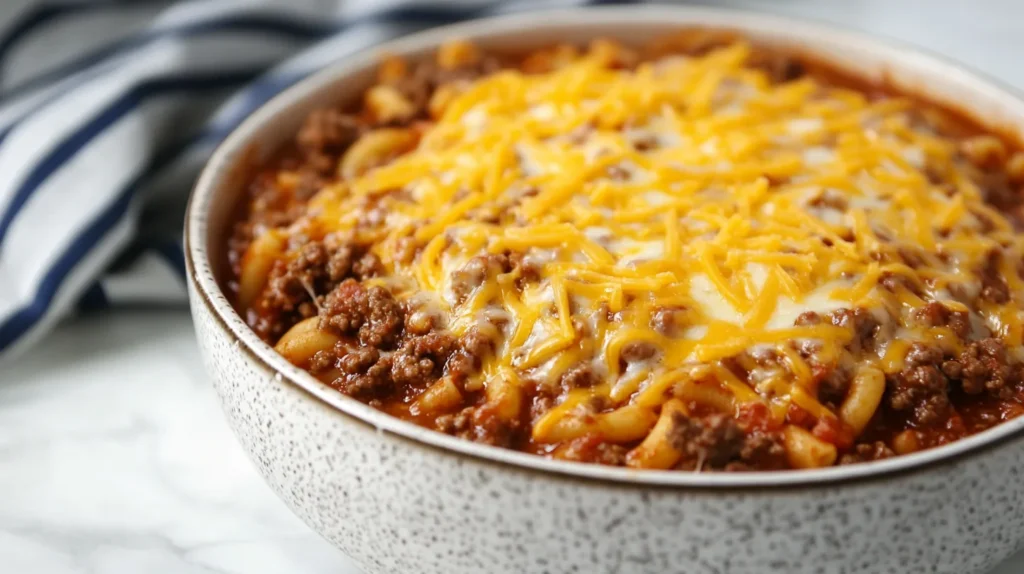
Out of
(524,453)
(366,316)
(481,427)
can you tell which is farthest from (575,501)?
(366,316)

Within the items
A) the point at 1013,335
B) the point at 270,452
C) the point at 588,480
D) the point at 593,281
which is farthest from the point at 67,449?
the point at 1013,335

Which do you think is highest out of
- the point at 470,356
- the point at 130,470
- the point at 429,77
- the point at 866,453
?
the point at 429,77

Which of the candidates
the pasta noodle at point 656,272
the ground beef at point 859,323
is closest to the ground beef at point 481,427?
the pasta noodle at point 656,272

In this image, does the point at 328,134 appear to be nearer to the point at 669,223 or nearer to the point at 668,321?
the point at 669,223

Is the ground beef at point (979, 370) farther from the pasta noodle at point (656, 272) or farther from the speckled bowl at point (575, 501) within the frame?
the speckled bowl at point (575, 501)

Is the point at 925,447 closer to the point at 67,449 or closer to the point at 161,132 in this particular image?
the point at 67,449

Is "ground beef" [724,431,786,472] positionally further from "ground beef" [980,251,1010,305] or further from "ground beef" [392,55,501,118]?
"ground beef" [392,55,501,118]
